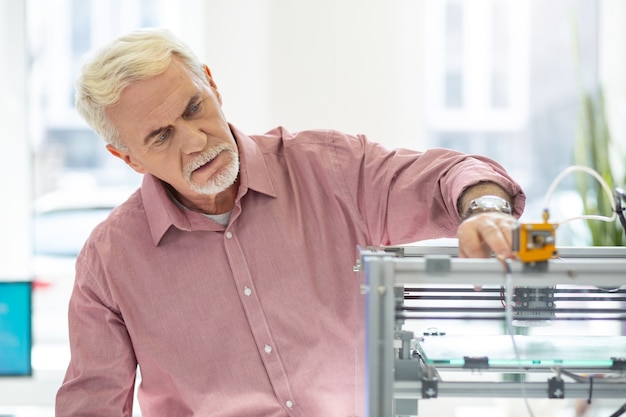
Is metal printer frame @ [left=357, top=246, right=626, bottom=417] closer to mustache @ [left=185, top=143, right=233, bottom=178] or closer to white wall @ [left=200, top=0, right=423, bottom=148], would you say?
mustache @ [left=185, top=143, right=233, bottom=178]

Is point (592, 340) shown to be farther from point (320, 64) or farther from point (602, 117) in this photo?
point (602, 117)

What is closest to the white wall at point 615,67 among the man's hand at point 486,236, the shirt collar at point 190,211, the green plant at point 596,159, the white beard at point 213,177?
the green plant at point 596,159

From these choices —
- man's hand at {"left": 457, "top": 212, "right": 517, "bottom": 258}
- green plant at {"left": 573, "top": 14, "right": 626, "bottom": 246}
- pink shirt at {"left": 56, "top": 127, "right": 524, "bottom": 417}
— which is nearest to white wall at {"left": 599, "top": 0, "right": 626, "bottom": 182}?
green plant at {"left": 573, "top": 14, "right": 626, "bottom": 246}

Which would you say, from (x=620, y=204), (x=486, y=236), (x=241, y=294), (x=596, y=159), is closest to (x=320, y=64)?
(x=596, y=159)

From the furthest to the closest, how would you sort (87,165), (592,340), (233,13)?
(87,165), (233,13), (592,340)

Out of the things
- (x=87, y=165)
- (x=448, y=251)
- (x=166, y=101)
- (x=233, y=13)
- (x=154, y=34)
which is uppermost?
(x=233, y=13)

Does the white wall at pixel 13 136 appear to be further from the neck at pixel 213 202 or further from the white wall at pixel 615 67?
the white wall at pixel 615 67

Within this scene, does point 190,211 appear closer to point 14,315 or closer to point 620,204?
point 620,204

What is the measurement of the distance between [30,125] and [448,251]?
7.69 feet

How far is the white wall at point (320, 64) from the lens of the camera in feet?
8.58

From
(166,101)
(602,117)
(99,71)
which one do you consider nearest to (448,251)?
(166,101)

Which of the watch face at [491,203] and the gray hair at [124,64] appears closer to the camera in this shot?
the watch face at [491,203]

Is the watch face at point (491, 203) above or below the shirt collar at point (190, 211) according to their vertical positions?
above

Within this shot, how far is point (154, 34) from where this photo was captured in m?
1.31
